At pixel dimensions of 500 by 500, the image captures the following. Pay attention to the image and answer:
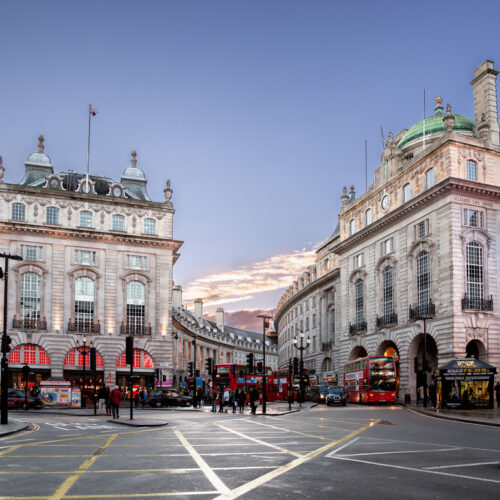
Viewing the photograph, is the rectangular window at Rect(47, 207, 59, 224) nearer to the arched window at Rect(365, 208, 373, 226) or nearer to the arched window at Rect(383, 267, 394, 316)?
the arched window at Rect(365, 208, 373, 226)

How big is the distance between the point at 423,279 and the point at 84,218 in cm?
3620

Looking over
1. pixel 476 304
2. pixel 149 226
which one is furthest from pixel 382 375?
pixel 149 226

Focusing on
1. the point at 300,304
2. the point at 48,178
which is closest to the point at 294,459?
the point at 48,178

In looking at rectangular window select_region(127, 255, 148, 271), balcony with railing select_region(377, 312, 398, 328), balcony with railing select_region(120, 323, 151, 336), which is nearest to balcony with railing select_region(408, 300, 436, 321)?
balcony with railing select_region(377, 312, 398, 328)

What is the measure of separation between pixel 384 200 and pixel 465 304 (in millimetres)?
16319

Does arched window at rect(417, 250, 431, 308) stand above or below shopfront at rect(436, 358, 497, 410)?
above

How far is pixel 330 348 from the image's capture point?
80062 mm

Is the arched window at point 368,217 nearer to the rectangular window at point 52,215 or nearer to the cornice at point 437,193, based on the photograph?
the cornice at point 437,193

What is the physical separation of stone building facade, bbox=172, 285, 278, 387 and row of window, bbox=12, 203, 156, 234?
1270 cm

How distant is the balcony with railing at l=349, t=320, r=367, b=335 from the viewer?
6584 cm

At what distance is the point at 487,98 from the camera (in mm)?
57031

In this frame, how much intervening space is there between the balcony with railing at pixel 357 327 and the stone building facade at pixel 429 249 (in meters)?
0.12

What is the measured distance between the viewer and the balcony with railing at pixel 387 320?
195 feet

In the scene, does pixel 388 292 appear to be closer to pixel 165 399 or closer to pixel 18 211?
pixel 165 399
